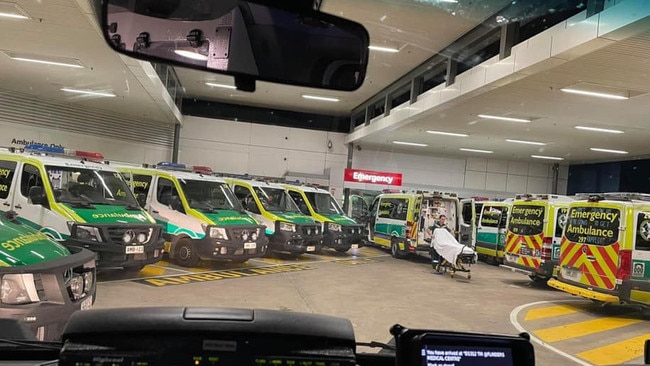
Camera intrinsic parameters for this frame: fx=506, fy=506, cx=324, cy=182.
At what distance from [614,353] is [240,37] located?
16.2ft

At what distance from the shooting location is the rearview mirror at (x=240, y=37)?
2.19 meters

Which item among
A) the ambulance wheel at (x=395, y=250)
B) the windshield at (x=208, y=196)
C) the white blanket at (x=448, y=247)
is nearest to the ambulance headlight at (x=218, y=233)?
the windshield at (x=208, y=196)

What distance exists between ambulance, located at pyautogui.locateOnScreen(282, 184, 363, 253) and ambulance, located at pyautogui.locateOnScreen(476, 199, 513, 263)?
3.58m

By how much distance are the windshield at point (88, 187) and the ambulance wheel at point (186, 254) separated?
51.0 inches

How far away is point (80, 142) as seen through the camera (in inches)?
392

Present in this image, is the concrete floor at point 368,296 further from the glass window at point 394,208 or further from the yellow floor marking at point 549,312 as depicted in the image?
the glass window at point 394,208

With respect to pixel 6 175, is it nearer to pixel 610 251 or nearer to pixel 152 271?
pixel 152 271

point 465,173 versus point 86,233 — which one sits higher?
point 465,173

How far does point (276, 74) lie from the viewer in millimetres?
2344

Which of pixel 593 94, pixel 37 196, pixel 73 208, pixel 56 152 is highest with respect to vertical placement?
pixel 593 94

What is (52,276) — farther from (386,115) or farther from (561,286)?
(386,115)

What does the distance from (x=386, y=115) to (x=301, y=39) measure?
34.7 ft

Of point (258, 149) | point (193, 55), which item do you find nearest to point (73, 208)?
point (193, 55)

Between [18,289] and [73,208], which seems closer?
[18,289]
